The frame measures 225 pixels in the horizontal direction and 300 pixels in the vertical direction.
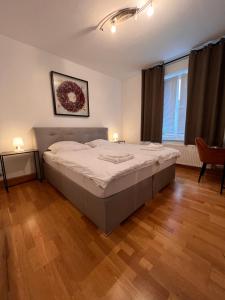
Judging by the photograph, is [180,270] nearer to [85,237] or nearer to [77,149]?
[85,237]

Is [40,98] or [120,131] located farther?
[120,131]

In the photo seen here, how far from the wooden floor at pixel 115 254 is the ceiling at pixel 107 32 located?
2.74 metres

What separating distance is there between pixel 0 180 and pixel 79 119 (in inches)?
84.0

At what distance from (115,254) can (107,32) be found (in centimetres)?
314

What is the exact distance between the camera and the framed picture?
296 centimetres

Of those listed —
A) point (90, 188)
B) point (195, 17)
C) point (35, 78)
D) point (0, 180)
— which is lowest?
point (0, 180)

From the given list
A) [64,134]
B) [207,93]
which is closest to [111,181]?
[64,134]

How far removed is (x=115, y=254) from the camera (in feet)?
3.77

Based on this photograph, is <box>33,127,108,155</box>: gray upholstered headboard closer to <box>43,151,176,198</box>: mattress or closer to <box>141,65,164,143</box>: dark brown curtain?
<box>43,151,176,198</box>: mattress

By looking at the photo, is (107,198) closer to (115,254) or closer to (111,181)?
(111,181)

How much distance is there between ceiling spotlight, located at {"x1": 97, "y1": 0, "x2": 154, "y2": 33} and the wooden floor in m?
2.74

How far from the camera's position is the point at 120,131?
15.8 ft

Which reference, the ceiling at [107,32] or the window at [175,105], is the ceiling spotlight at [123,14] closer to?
the ceiling at [107,32]

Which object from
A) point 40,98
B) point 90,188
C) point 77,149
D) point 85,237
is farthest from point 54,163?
point 40,98
